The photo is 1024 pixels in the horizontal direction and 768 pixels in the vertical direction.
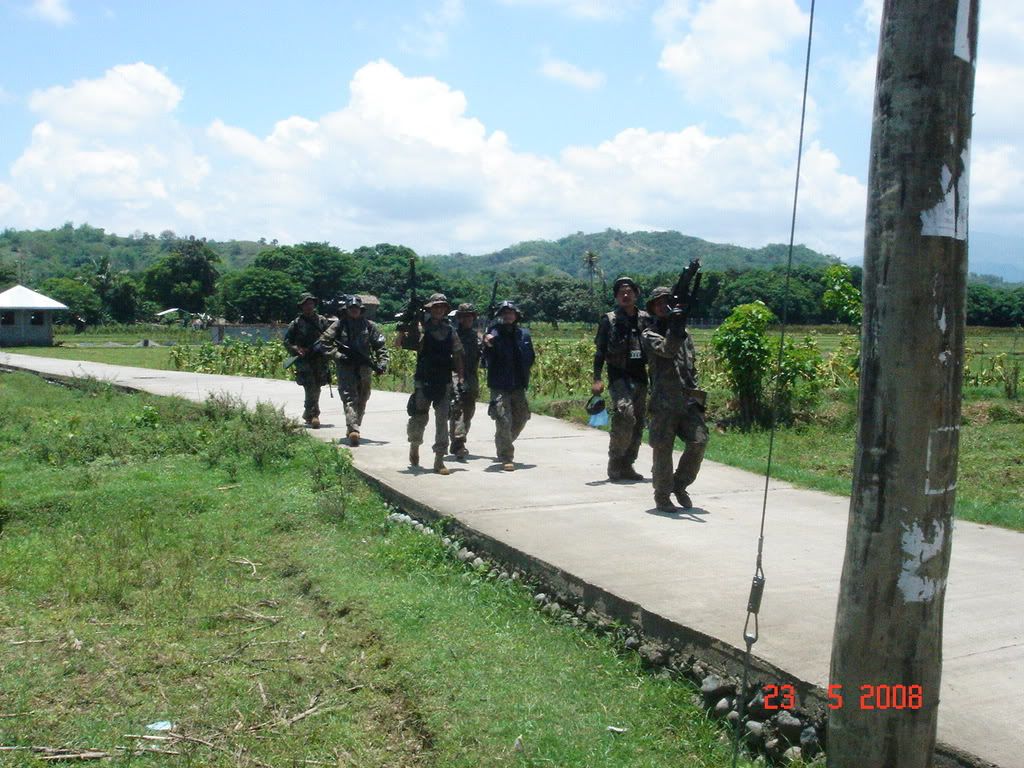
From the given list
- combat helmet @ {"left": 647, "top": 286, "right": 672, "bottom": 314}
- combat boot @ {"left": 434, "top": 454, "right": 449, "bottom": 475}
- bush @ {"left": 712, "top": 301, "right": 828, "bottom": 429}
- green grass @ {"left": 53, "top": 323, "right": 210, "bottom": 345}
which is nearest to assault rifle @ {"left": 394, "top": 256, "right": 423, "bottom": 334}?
combat boot @ {"left": 434, "top": 454, "right": 449, "bottom": 475}

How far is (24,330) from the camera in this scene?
49031 millimetres

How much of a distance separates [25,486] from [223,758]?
21.6ft

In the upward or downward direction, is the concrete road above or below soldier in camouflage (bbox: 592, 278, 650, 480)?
below

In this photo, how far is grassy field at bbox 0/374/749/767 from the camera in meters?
4.61

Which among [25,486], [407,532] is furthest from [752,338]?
[25,486]

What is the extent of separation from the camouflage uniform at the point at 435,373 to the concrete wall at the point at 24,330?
4427cm

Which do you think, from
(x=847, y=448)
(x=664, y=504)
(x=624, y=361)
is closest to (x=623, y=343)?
(x=624, y=361)

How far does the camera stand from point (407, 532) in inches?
317

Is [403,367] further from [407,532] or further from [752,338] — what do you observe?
[407,532]

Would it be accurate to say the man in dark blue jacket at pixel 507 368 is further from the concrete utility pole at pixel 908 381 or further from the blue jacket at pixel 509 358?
the concrete utility pole at pixel 908 381

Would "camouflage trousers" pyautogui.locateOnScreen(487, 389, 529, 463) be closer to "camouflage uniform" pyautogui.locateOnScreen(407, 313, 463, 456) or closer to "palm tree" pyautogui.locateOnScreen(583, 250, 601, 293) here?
"camouflage uniform" pyautogui.locateOnScreen(407, 313, 463, 456)

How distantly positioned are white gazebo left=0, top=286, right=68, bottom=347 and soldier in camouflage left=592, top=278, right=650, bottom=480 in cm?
4416

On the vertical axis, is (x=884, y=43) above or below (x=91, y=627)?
above

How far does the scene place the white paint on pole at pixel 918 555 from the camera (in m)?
3.19
